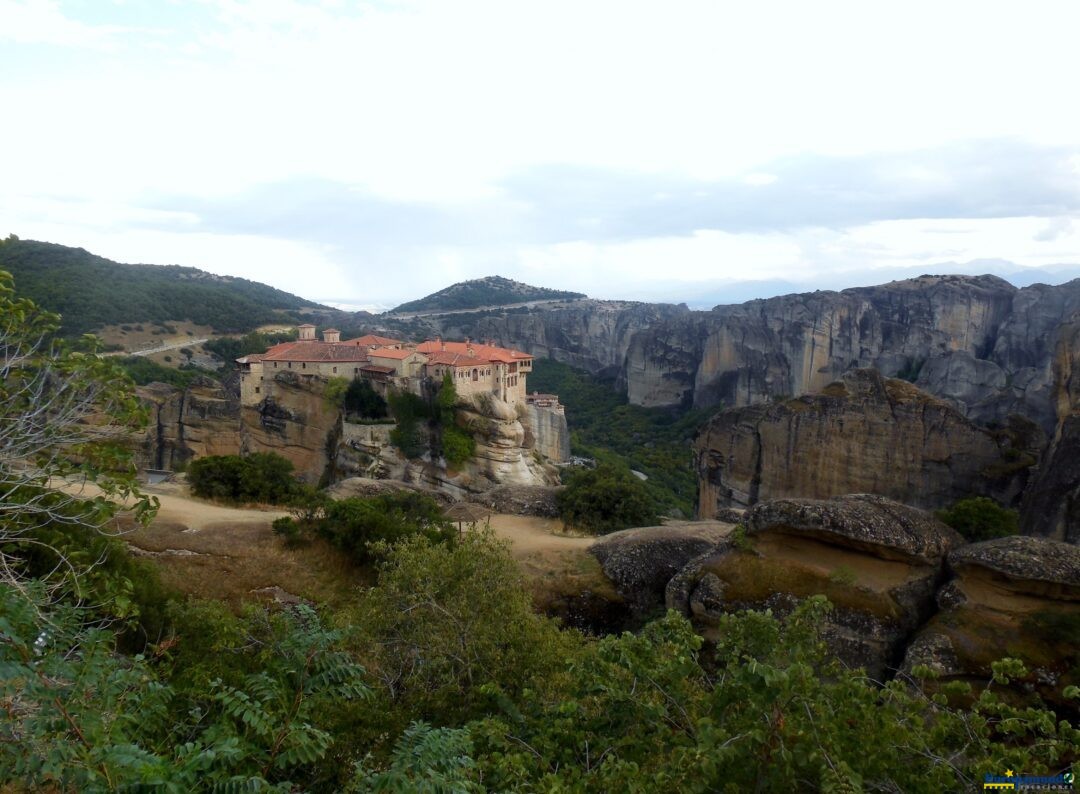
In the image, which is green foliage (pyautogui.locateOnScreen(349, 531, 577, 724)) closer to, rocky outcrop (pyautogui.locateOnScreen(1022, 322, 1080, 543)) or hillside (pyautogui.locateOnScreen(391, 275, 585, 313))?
rocky outcrop (pyautogui.locateOnScreen(1022, 322, 1080, 543))

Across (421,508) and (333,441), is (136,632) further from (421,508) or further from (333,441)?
(333,441)

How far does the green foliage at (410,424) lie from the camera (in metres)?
34.5

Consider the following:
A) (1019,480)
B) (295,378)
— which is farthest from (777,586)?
(295,378)

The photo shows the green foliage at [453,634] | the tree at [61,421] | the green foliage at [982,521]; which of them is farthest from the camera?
the green foliage at [982,521]

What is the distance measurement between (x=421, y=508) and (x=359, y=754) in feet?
51.9

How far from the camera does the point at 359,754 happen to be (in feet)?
22.5

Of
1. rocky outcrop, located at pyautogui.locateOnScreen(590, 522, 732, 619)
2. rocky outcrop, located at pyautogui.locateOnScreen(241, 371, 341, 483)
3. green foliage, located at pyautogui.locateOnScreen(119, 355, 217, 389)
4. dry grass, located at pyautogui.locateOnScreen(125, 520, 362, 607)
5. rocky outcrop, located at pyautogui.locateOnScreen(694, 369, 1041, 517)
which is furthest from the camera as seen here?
green foliage, located at pyautogui.locateOnScreen(119, 355, 217, 389)

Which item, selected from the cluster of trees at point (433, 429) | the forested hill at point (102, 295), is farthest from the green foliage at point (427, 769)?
the forested hill at point (102, 295)

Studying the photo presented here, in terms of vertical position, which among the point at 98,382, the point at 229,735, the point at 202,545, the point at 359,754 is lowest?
the point at 202,545

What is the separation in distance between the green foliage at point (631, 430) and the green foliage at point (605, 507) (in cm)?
1473

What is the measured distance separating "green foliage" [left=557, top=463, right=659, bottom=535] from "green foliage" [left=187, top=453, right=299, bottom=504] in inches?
402

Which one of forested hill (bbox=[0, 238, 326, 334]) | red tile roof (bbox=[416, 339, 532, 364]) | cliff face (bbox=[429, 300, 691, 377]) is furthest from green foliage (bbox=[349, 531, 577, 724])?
cliff face (bbox=[429, 300, 691, 377])

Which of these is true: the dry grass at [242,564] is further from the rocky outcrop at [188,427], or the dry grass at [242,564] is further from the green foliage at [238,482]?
the rocky outcrop at [188,427]

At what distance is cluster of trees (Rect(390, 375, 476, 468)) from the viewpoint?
33500 millimetres
